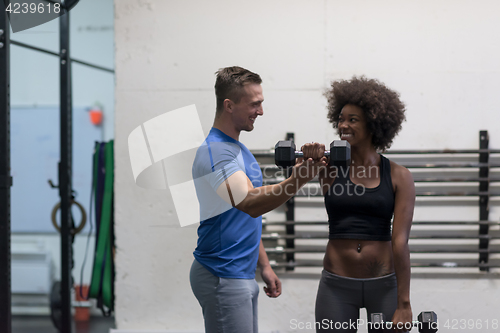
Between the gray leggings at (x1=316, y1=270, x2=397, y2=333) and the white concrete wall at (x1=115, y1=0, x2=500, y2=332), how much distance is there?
1034mm

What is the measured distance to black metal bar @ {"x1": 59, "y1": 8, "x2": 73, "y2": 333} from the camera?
2352 millimetres

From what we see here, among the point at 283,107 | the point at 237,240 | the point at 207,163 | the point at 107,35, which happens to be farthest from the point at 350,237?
the point at 107,35

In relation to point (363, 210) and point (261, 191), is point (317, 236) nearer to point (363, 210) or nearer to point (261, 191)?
point (363, 210)

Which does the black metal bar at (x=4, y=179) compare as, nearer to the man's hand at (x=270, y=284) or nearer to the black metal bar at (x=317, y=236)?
the man's hand at (x=270, y=284)

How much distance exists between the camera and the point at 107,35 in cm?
368

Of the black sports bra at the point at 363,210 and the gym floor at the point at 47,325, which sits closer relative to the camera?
the black sports bra at the point at 363,210

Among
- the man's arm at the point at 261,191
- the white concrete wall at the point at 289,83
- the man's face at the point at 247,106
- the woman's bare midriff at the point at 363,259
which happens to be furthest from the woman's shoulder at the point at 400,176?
the white concrete wall at the point at 289,83

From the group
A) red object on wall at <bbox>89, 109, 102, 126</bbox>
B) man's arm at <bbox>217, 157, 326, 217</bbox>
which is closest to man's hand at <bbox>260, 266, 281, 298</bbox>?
man's arm at <bbox>217, 157, 326, 217</bbox>

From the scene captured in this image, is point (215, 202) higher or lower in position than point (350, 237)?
higher

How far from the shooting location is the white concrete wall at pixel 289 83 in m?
2.49

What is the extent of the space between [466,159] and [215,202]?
180 cm

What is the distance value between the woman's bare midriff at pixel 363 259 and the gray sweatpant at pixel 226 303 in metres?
0.36

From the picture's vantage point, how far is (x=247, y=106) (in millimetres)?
1456

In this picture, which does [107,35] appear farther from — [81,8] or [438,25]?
[438,25]
